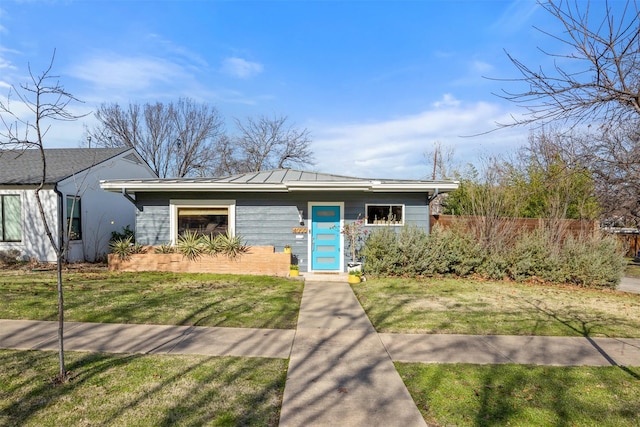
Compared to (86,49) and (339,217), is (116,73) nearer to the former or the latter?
(86,49)

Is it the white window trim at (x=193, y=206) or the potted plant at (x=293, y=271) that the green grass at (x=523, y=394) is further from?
the white window trim at (x=193, y=206)

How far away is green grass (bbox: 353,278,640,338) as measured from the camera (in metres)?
5.50

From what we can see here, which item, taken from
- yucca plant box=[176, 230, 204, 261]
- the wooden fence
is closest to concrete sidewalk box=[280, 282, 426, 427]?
yucca plant box=[176, 230, 204, 261]

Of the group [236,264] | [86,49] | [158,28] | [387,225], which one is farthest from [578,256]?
[86,49]

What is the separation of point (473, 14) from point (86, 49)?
9.66 meters

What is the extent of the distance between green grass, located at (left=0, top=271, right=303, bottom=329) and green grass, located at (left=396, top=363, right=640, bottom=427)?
8.34ft

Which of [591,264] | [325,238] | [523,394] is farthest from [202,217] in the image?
[591,264]

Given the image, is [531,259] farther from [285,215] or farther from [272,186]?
[272,186]

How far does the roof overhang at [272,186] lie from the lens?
398 inches

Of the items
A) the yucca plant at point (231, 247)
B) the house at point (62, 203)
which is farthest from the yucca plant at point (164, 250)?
the house at point (62, 203)

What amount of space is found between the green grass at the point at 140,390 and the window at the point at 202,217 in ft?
23.1

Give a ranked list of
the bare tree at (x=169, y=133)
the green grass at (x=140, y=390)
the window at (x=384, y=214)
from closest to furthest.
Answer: the green grass at (x=140, y=390) → the window at (x=384, y=214) → the bare tree at (x=169, y=133)

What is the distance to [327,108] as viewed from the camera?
1614cm

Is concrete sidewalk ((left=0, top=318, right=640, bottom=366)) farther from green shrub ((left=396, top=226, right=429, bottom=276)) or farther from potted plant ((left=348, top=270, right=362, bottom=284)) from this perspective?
green shrub ((left=396, top=226, right=429, bottom=276))
